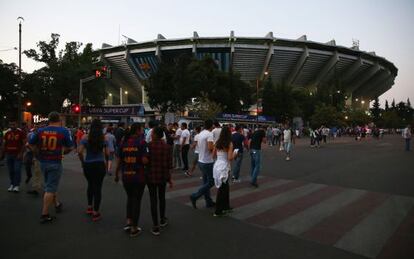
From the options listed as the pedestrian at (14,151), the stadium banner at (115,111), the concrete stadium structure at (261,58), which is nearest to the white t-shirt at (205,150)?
the pedestrian at (14,151)

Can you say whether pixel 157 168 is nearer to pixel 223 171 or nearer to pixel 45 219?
pixel 223 171

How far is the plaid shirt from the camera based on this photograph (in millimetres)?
4980

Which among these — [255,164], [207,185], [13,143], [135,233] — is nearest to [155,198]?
[135,233]

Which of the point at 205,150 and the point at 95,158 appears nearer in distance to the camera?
the point at 95,158

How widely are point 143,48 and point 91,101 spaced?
110 ft

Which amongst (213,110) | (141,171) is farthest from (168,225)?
(213,110)

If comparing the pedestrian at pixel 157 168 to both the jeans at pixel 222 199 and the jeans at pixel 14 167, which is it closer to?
the jeans at pixel 222 199

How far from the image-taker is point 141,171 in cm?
488

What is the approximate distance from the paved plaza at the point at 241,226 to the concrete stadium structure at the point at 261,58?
60481 mm

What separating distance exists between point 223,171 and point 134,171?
1.85 metres

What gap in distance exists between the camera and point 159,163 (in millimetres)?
5000

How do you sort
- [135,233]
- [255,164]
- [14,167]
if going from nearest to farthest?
[135,233], [14,167], [255,164]

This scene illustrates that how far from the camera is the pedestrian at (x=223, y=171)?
19.6ft

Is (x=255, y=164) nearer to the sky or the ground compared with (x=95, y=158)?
nearer to the ground
